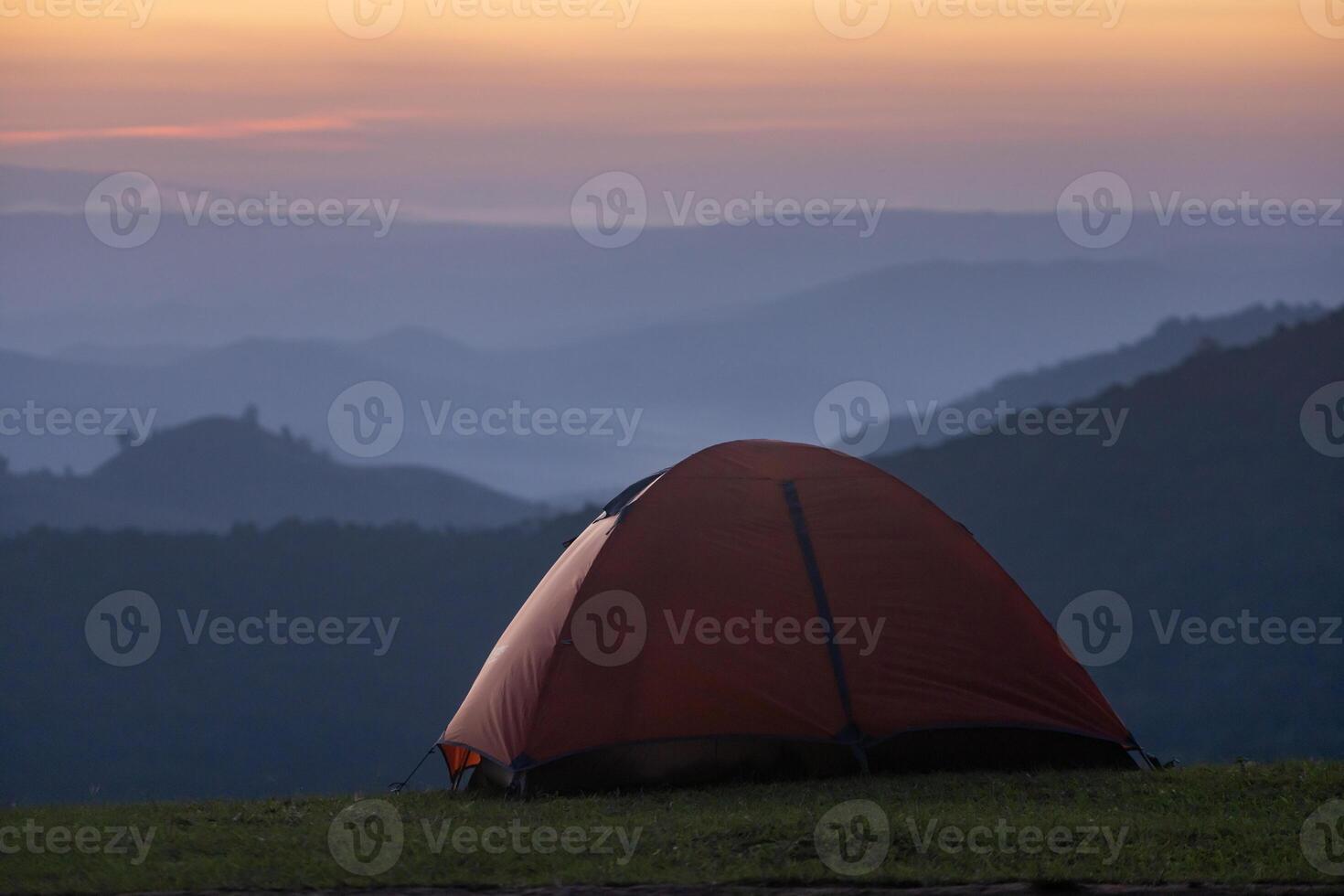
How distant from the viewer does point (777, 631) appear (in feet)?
38.3

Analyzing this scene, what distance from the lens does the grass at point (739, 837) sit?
866 centimetres

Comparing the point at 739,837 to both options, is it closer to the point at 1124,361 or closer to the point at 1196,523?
the point at 1196,523

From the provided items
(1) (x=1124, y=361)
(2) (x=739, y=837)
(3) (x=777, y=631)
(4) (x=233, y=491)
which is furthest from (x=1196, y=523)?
(2) (x=739, y=837)

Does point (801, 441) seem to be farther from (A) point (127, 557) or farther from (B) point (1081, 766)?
(A) point (127, 557)

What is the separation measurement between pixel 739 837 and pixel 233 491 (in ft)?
395

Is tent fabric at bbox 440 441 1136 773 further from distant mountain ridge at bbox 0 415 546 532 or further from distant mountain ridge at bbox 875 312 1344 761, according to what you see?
distant mountain ridge at bbox 0 415 546 532

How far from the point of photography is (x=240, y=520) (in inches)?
4365

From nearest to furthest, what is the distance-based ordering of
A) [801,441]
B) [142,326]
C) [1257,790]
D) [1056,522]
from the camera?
[1257,790], [801,441], [1056,522], [142,326]

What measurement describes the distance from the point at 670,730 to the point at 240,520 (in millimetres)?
104389

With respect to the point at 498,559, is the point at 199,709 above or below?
below

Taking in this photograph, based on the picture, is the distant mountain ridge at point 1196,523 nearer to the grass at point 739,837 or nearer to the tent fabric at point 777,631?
the tent fabric at point 777,631

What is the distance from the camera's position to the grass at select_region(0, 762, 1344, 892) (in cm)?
866

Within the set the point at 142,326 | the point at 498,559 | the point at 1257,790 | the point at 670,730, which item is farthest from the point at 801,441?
the point at 142,326

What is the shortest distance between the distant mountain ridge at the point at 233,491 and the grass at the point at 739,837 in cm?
9251
